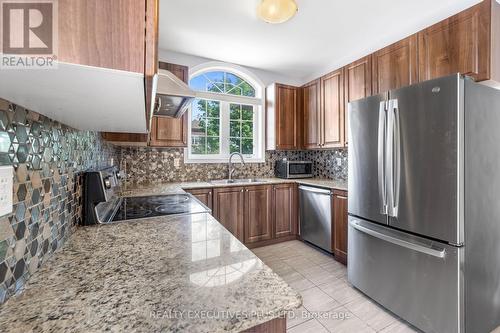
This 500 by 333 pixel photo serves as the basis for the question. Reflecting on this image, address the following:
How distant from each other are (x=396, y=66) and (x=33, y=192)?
9.03 ft

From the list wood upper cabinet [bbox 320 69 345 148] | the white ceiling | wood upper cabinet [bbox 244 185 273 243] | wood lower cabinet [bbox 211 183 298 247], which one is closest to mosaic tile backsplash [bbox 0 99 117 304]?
wood lower cabinet [bbox 211 183 298 247]

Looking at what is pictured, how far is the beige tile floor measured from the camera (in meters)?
1.57

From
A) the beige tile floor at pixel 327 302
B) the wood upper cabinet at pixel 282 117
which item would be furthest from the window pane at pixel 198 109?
the beige tile floor at pixel 327 302

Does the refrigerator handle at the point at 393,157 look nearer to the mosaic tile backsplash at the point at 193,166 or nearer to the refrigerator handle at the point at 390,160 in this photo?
the refrigerator handle at the point at 390,160

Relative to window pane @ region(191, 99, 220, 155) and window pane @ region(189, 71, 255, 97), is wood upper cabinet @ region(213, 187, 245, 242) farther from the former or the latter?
window pane @ region(189, 71, 255, 97)

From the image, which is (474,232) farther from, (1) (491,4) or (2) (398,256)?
(1) (491,4)

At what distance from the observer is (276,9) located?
1735 mm

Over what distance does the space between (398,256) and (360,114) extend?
1.16m

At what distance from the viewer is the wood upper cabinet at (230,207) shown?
2.66m

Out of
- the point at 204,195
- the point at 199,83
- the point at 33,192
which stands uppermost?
the point at 199,83

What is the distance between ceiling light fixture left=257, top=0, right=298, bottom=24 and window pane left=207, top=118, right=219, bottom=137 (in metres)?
1.77

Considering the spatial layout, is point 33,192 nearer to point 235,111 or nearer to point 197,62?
point 197,62

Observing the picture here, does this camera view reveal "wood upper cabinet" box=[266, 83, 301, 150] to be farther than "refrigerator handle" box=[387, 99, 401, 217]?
Yes

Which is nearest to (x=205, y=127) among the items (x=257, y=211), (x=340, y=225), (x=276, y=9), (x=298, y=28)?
(x=257, y=211)
